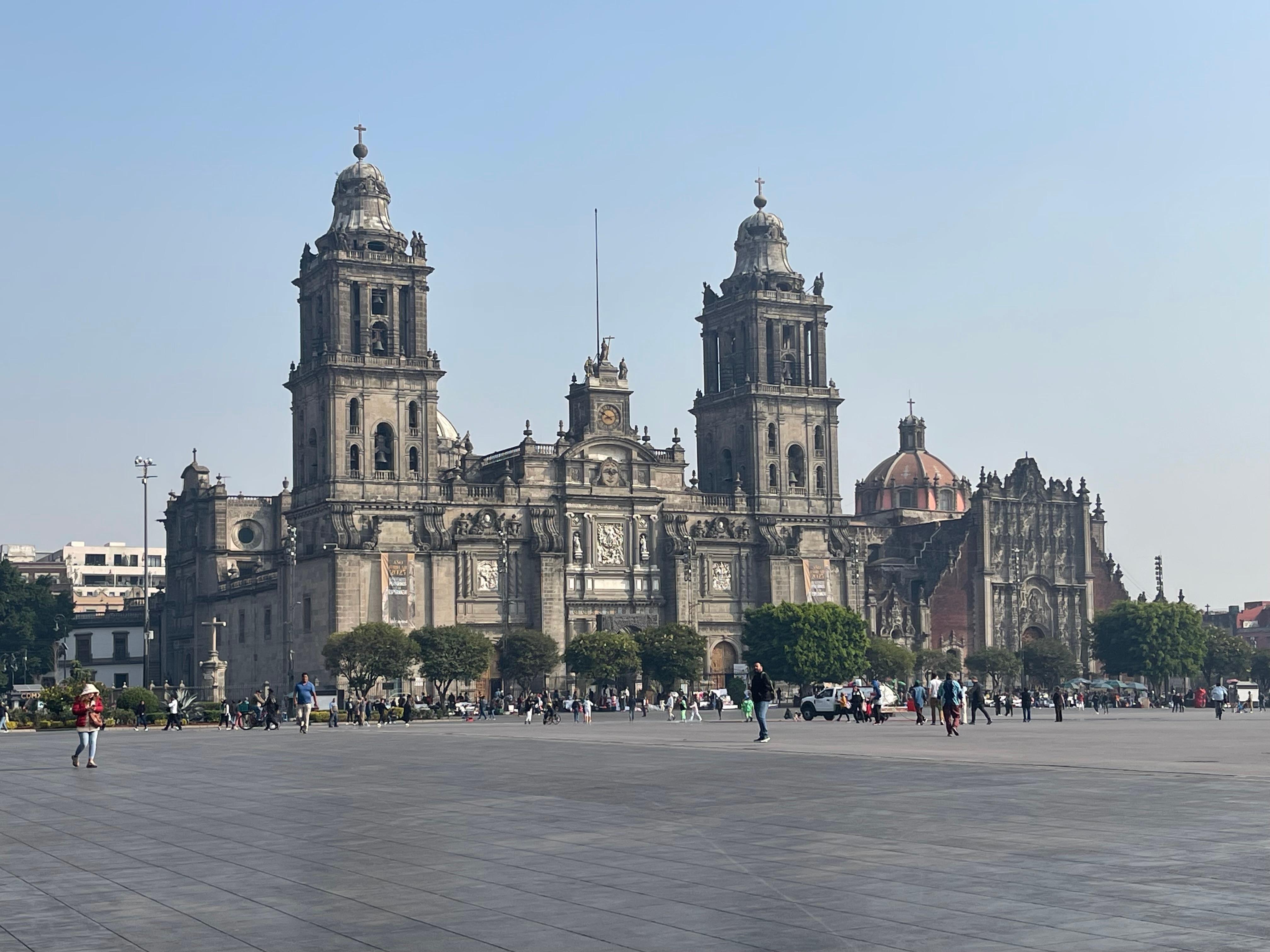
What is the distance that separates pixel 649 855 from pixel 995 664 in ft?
367

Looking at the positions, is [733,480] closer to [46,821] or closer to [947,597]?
[947,597]

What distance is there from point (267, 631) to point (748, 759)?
285 ft

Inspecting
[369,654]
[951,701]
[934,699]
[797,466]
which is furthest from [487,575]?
[951,701]

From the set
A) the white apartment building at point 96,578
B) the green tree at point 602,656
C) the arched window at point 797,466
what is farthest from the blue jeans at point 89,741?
the white apartment building at point 96,578

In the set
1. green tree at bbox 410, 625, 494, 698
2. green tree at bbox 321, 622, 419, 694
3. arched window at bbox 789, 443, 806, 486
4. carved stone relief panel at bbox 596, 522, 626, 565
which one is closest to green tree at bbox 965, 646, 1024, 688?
arched window at bbox 789, 443, 806, 486

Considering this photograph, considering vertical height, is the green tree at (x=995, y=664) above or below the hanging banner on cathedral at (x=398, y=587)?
below

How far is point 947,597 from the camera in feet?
431

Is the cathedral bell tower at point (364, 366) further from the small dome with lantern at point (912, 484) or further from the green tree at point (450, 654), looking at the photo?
the small dome with lantern at point (912, 484)

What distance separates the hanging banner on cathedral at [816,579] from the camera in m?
116

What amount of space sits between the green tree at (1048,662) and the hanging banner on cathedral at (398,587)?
47604mm

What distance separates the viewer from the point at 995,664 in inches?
4833

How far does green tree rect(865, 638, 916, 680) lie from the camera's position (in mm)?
112688

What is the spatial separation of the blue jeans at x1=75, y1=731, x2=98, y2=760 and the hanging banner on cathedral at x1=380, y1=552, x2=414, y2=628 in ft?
239

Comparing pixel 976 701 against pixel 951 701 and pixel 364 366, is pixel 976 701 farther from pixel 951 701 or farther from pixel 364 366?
pixel 364 366
